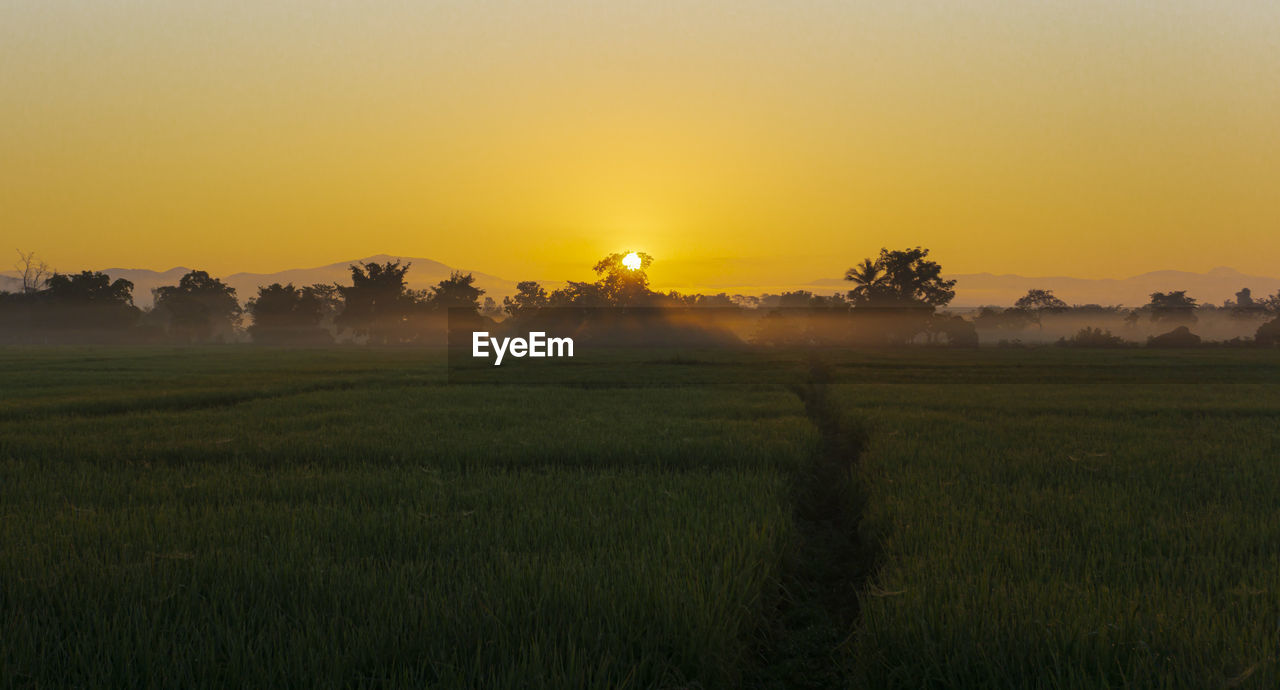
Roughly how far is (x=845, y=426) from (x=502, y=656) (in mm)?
9560

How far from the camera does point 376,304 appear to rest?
289ft

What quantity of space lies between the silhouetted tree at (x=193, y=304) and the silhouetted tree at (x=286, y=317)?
667 centimetres

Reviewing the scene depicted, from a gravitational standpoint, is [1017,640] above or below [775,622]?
above

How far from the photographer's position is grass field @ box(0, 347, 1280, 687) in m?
2.79

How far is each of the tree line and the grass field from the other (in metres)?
69.2

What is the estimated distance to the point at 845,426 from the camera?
11367 mm

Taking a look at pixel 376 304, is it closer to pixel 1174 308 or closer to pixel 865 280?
pixel 865 280

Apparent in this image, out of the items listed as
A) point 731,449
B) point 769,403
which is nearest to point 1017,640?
point 731,449

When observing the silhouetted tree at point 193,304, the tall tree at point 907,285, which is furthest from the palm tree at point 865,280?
the silhouetted tree at point 193,304

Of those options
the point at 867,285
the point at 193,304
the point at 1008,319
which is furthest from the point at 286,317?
the point at 1008,319

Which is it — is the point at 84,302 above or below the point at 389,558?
above

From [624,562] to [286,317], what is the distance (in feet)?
323

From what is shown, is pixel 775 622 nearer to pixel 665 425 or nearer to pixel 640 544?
pixel 640 544

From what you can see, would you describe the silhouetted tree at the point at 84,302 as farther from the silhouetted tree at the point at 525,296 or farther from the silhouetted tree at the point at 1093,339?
the silhouetted tree at the point at 1093,339
